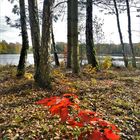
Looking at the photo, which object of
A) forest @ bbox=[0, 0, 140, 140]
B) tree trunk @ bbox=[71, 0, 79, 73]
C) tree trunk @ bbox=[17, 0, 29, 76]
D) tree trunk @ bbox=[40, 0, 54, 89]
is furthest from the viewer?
tree trunk @ bbox=[17, 0, 29, 76]

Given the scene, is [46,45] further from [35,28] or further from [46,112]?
[46,112]

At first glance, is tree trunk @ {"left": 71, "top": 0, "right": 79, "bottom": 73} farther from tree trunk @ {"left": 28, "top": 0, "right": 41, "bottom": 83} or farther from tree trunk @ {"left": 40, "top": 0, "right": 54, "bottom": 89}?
tree trunk @ {"left": 40, "top": 0, "right": 54, "bottom": 89}

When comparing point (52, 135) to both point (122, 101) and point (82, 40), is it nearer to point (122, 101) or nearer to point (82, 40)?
point (122, 101)

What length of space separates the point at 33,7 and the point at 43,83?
2.81 metres

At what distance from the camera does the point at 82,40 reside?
3045 cm

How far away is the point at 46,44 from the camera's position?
9.52 m

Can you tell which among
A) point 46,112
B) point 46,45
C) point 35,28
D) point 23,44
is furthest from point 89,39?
point 46,112

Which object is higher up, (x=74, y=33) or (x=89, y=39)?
(x=74, y=33)

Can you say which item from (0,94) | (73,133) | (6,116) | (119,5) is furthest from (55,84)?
(119,5)

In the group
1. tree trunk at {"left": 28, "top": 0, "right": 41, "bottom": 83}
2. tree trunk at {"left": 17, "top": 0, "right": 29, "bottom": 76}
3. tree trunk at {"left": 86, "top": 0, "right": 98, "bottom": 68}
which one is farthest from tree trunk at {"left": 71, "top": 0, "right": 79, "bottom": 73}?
tree trunk at {"left": 86, "top": 0, "right": 98, "bottom": 68}

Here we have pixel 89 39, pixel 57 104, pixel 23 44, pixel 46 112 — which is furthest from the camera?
pixel 89 39

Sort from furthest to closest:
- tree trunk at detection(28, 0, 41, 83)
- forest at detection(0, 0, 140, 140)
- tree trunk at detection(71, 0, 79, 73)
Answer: tree trunk at detection(71, 0, 79, 73) < tree trunk at detection(28, 0, 41, 83) < forest at detection(0, 0, 140, 140)

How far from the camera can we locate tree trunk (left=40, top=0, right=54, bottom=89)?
9414mm

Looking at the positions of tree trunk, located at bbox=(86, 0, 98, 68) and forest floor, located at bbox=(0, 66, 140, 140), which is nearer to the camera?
forest floor, located at bbox=(0, 66, 140, 140)
